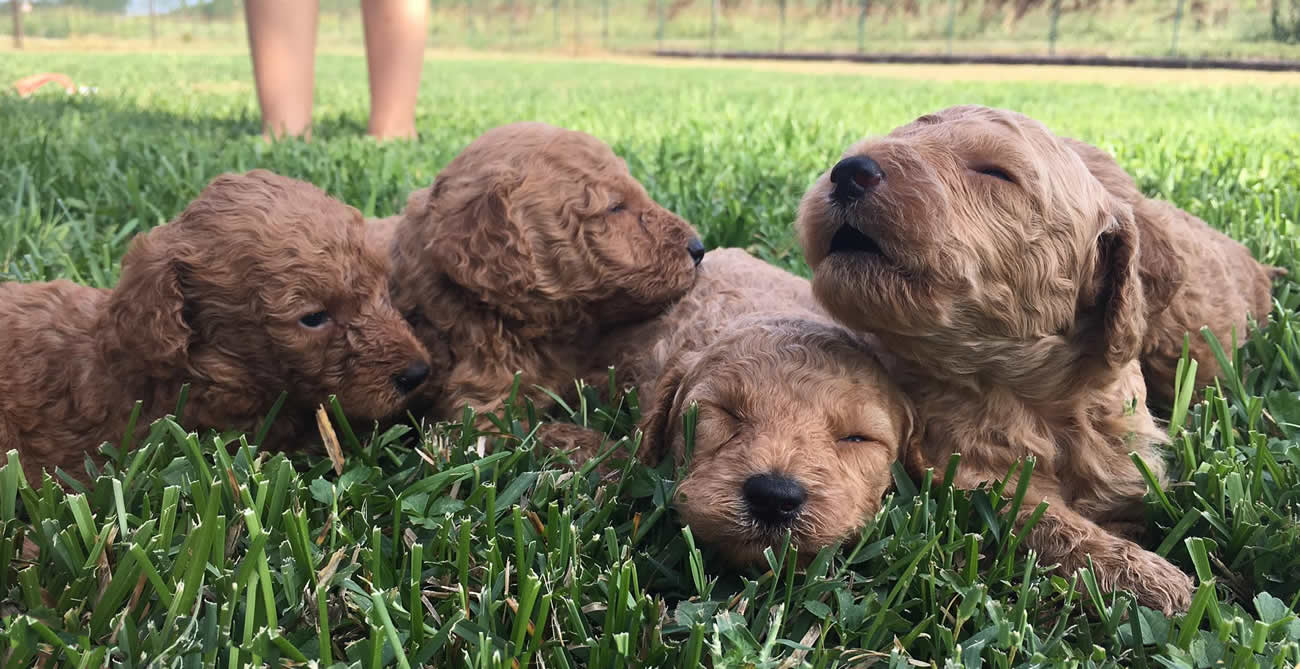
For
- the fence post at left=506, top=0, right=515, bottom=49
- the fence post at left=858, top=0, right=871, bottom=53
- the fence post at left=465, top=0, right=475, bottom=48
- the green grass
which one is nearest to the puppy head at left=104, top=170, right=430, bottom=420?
the green grass

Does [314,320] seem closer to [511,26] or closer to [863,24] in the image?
[863,24]

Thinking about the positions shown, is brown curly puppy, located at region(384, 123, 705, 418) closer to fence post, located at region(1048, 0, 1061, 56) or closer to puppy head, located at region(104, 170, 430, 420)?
puppy head, located at region(104, 170, 430, 420)

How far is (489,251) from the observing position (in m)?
3.14

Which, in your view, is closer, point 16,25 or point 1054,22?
point 1054,22

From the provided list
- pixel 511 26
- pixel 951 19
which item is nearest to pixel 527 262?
pixel 951 19

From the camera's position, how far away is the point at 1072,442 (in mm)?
2580

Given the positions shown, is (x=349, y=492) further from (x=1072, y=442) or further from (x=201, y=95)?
(x=201, y=95)

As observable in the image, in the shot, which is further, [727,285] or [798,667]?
[727,285]

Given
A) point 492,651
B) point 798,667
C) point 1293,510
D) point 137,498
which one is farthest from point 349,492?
point 1293,510

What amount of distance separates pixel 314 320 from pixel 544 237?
Answer: 28.4 inches

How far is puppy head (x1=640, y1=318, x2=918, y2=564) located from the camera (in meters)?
2.20

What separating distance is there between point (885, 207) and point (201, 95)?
458 inches

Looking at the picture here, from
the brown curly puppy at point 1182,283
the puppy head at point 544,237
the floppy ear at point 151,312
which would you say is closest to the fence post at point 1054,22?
the brown curly puppy at point 1182,283

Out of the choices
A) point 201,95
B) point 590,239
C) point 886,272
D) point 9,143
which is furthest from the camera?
point 201,95
